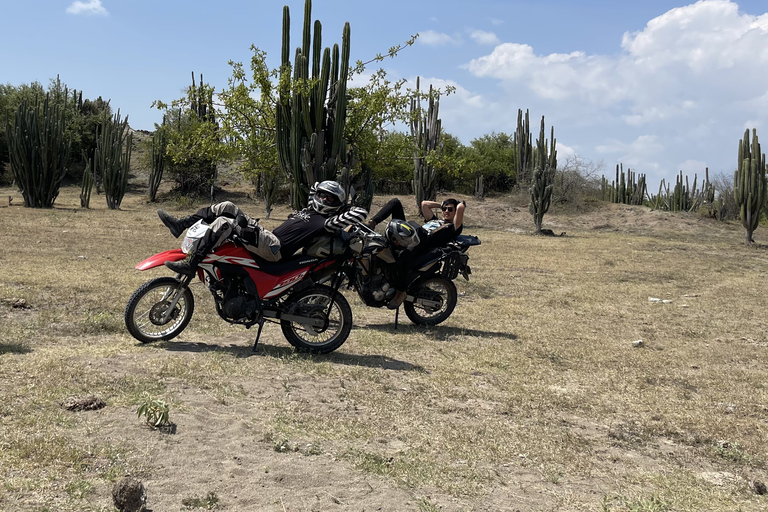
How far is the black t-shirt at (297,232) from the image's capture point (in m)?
6.10

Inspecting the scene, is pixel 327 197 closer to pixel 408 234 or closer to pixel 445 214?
pixel 408 234

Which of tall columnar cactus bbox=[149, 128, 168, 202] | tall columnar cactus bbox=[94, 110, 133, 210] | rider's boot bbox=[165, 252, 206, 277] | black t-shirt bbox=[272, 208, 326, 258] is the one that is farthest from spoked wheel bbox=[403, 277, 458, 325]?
tall columnar cactus bbox=[149, 128, 168, 202]

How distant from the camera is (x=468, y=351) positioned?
6.87 m

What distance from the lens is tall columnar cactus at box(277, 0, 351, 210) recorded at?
12.5 metres

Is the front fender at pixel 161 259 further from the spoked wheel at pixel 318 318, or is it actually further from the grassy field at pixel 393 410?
the spoked wheel at pixel 318 318

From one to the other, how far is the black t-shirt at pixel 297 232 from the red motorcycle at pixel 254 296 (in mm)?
88

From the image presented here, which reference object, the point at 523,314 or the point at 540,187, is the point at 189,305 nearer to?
the point at 523,314

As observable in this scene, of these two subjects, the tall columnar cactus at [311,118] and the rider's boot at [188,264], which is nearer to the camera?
the rider's boot at [188,264]

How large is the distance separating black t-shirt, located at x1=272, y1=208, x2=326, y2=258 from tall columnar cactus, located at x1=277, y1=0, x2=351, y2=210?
6.18m

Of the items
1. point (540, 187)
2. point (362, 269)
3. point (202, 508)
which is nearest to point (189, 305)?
point (362, 269)

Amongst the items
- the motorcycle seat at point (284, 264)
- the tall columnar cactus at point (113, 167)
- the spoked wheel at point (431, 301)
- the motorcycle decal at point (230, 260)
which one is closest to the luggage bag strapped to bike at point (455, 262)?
the spoked wheel at point (431, 301)

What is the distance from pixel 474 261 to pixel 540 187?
13219mm

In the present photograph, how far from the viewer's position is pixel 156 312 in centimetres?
613

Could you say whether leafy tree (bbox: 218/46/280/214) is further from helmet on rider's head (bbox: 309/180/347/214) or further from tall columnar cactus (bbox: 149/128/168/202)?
tall columnar cactus (bbox: 149/128/168/202)
